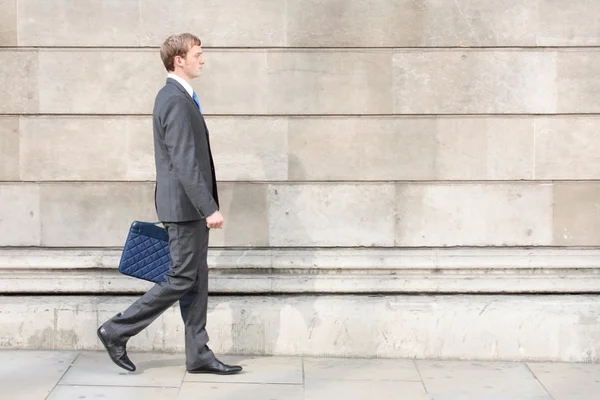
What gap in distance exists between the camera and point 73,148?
7324 mm

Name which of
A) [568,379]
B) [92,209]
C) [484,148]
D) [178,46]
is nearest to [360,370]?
[568,379]

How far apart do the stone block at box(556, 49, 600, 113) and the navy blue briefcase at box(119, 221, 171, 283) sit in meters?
2.98

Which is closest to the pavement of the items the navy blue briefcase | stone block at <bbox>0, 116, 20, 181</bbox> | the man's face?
the navy blue briefcase

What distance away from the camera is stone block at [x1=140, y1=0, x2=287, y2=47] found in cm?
725

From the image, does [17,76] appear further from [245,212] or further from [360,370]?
[360,370]

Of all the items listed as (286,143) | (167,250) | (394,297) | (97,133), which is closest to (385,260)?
(394,297)

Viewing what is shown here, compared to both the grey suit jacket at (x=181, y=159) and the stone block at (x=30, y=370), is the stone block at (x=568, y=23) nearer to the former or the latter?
the grey suit jacket at (x=181, y=159)

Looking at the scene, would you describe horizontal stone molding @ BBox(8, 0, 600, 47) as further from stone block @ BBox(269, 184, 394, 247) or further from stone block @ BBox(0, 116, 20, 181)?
stone block @ BBox(269, 184, 394, 247)

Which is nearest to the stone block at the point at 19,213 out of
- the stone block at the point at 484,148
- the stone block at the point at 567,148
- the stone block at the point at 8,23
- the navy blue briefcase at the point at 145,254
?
the stone block at the point at 8,23

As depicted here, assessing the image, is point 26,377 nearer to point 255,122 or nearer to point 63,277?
point 63,277

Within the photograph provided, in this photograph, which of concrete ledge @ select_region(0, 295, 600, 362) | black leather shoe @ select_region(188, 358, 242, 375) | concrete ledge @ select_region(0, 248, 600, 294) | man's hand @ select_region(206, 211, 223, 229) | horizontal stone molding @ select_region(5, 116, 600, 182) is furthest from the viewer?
horizontal stone molding @ select_region(5, 116, 600, 182)

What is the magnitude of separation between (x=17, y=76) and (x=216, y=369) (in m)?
2.55

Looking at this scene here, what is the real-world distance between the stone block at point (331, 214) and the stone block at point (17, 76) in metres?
1.87

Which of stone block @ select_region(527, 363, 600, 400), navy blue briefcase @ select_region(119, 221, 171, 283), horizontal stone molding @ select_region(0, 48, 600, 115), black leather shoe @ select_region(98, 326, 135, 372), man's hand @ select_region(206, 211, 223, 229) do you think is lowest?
stone block @ select_region(527, 363, 600, 400)
